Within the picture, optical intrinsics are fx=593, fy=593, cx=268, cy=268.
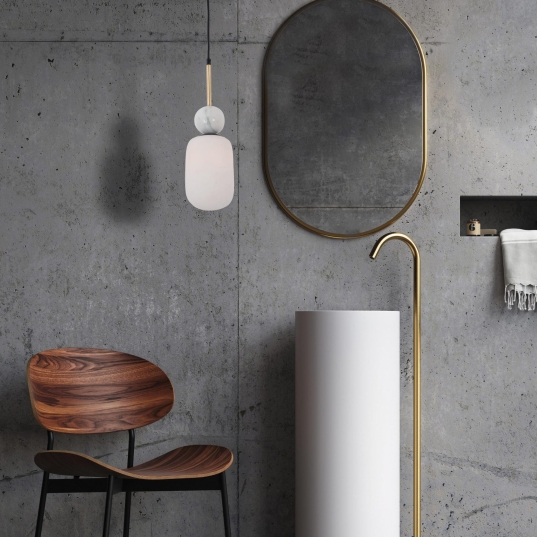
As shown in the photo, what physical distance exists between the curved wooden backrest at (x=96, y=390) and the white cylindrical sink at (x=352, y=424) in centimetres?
60

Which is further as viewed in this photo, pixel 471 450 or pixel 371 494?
pixel 471 450

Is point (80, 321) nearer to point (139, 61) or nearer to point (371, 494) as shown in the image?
point (139, 61)

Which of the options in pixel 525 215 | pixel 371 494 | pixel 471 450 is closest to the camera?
pixel 371 494

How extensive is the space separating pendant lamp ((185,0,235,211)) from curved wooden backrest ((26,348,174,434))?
0.67 meters

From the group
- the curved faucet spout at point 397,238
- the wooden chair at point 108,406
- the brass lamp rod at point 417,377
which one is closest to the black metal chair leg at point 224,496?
the wooden chair at point 108,406

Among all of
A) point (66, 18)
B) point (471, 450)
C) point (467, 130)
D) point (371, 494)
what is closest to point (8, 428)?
point (371, 494)

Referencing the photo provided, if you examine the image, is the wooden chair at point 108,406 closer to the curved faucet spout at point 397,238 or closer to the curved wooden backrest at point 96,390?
the curved wooden backrest at point 96,390

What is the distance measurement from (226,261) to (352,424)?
835mm

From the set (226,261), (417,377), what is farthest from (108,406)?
(417,377)

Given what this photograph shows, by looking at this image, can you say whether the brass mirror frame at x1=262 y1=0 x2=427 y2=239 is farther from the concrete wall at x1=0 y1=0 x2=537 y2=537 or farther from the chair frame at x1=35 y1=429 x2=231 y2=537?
the chair frame at x1=35 y1=429 x2=231 y2=537

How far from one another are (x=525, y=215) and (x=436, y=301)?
→ 570mm

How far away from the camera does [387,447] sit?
198 centimetres

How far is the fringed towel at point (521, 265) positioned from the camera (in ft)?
7.59

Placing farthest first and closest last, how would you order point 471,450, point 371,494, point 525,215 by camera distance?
1. point 525,215
2. point 471,450
3. point 371,494
